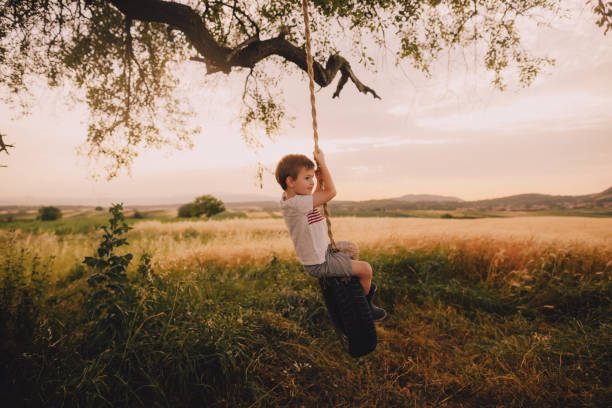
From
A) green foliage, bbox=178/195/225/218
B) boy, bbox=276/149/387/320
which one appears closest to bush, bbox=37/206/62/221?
green foliage, bbox=178/195/225/218

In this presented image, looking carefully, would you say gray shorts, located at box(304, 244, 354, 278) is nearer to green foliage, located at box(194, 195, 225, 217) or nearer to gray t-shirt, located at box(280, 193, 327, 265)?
gray t-shirt, located at box(280, 193, 327, 265)

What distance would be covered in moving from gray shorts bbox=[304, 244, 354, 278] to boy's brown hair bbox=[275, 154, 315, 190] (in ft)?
3.03

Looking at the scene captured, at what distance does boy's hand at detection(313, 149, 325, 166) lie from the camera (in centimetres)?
290

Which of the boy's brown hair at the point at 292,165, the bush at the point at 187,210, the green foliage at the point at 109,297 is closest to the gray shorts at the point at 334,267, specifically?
the boy's brown hair at the point at 292,165

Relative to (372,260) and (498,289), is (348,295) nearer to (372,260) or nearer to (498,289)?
(372,260)

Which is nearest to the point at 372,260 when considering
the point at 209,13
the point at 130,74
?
the point at 209,13

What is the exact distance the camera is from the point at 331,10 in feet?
20.6

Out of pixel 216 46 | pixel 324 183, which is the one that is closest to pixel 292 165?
pixel 324 183

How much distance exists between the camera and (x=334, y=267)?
2.80 metres

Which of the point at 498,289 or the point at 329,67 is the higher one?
the point at 329,67

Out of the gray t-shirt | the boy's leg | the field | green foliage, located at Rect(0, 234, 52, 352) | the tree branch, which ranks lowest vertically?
the field

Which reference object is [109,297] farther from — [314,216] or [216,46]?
[216,46]

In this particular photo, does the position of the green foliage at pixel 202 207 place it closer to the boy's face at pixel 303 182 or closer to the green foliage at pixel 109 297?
the green foliage at pixel 109 297

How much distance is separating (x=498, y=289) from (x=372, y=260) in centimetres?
256
